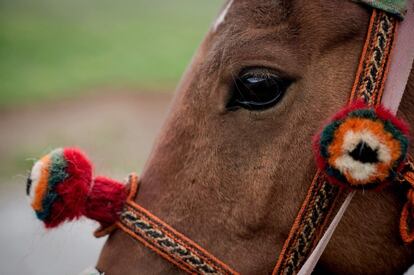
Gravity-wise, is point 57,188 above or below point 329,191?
below

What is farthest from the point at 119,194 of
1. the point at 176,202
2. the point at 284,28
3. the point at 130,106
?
the point at 130,106

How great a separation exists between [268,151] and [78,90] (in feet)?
36.7

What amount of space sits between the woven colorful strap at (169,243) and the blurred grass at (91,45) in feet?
34.1

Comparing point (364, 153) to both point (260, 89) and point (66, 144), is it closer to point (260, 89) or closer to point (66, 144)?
point (260, 89)

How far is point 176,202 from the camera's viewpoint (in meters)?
2.16

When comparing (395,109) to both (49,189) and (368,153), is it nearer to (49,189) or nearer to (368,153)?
(368,153)

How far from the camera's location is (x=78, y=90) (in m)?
12.7

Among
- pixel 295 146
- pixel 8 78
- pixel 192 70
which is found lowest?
pixel 8 78

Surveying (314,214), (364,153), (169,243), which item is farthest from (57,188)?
(364,153)

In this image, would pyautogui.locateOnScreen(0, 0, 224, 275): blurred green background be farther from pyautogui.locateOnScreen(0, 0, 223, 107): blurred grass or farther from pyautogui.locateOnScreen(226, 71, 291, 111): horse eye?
pyautogui.locateOnScreen(226, 71, 291, 111): horse eye

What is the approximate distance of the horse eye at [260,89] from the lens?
2092mm

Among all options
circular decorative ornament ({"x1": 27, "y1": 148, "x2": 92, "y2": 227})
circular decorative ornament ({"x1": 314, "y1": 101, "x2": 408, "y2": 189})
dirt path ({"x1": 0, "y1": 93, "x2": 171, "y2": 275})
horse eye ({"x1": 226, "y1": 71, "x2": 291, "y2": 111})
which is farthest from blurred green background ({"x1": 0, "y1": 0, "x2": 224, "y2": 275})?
circular decorative ornament ({"x1": 314, "y1": 101, "x2": 408, "y2": 189})

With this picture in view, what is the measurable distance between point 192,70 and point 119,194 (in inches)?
24.4

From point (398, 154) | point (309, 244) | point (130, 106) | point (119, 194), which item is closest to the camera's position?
point (398, 154)
